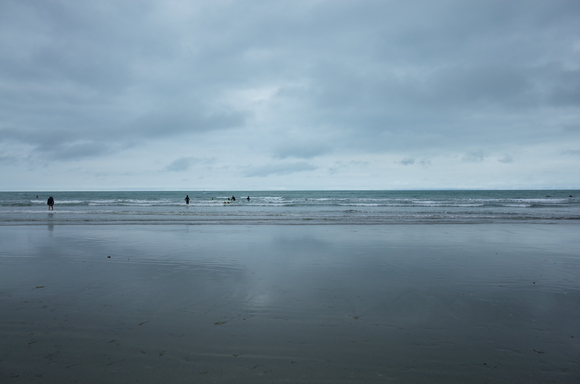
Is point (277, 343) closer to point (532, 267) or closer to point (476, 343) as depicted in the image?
point (476, 343)

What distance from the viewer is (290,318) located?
5082 millimetres

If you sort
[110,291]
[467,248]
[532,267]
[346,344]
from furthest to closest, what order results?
[467,248]
[532,267]
[110,291]
[346,344]

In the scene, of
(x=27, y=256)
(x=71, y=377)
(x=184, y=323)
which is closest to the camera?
(x=71, y=377)

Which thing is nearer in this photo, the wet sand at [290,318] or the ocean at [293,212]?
the wet sand at [290,318]

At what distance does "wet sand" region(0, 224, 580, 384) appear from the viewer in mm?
3684

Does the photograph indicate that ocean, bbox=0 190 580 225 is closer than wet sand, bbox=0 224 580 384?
No

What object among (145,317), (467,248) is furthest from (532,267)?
(145,317)

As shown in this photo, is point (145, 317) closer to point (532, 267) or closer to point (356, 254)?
point (356, 254)

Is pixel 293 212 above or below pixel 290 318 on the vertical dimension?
above

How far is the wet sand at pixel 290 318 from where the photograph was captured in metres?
3.68

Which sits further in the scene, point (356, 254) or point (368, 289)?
point (356, 254)

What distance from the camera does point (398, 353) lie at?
13.1 feet

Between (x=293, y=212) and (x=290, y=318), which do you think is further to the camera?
(x=293, y=212)

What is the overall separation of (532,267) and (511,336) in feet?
17.7
